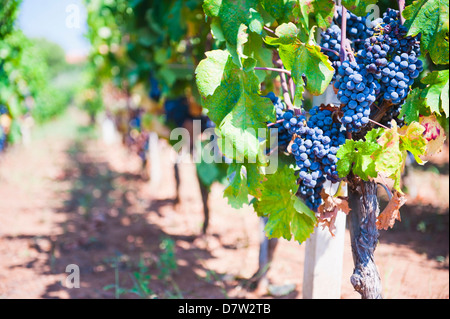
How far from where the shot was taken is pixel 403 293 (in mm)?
2439

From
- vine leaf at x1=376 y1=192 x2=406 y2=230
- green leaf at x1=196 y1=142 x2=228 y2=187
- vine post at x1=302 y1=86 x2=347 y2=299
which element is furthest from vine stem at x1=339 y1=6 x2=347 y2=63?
green leaf at x1=196 y1=142 x2=228 y2=187

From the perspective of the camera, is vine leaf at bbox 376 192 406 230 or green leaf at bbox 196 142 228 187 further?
green leaf at bbox 196 142 228 187

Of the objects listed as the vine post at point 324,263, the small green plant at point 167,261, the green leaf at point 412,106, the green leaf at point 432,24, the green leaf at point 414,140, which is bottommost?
the small green plant at point 167,261

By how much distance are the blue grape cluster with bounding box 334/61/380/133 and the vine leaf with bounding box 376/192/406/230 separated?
28 cm

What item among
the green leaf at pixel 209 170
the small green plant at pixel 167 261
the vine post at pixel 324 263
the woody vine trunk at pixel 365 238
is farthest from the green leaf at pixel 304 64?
the small green plant at pixel 167 261

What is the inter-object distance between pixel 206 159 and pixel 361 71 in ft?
6.58

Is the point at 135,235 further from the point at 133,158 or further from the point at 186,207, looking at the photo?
the point at 133,158

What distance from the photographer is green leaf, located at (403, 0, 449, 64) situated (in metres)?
1.16

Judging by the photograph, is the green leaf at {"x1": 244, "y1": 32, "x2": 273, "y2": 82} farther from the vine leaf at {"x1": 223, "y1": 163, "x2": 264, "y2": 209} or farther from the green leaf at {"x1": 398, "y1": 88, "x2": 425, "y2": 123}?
the green leaf at {"x1": 398, "y1": 88, "x2": 425, "y2": 123}

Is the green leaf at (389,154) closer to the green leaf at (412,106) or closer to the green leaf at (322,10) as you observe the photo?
the green leaf at (412,106)

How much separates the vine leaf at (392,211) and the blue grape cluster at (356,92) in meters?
0.28

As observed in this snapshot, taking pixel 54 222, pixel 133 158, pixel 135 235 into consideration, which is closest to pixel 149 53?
pixel 135 235

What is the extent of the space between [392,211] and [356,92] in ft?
1.41

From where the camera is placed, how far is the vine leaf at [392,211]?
1.30 m
